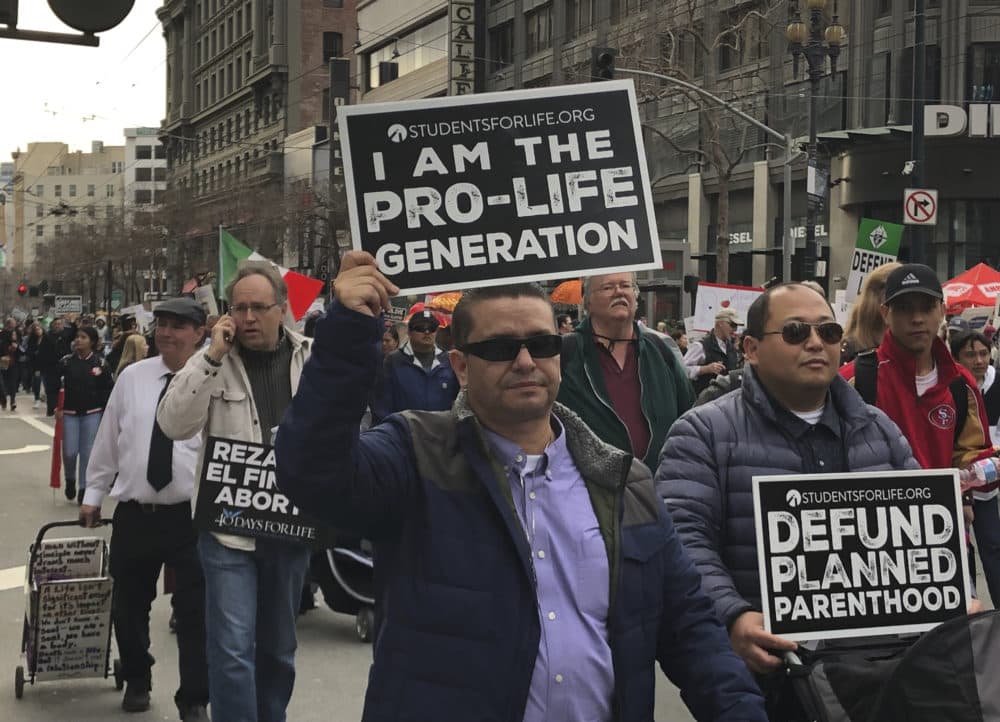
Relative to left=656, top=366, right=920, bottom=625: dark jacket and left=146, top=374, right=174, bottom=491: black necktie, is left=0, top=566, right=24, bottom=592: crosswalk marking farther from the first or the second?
left=656, top=366, right=920, bottom=625: dark jacket

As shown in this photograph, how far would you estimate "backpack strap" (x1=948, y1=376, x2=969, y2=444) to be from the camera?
571cm

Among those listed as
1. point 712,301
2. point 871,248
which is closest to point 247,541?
point 871,248

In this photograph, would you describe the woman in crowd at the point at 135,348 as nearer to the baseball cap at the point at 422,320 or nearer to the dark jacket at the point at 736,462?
the baseball cap at the point at 422,320

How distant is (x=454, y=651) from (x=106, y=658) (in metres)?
4.74

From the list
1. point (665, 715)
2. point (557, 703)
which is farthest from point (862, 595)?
point (665, 715)

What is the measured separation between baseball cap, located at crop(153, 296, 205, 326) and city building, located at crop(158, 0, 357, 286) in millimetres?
54054

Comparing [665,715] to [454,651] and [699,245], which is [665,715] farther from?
[699,245]

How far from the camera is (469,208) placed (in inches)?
137

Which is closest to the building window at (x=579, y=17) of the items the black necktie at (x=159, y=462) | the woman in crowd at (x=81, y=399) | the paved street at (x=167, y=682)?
the woman in crowd at (x=81, y=399)

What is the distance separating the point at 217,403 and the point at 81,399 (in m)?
9.38

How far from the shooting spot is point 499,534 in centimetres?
279

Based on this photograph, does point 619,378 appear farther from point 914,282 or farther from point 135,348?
point 135,348

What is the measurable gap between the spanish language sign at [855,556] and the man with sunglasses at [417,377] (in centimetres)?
536

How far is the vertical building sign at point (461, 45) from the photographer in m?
58.8
